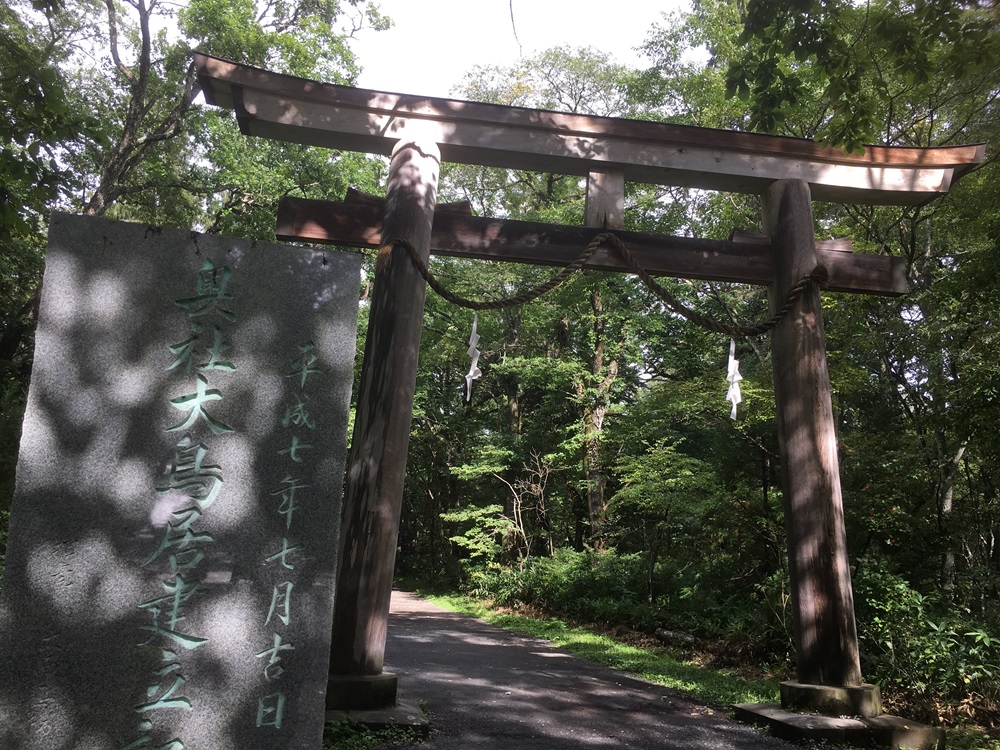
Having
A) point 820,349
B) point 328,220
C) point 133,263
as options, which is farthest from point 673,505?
point 133,263

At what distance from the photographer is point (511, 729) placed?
517 centimetres

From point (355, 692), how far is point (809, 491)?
3868mm

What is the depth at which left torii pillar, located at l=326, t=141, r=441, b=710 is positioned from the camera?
186 inches

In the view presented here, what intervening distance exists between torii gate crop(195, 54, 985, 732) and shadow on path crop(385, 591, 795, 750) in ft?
2.36

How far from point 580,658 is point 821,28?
8.36 meters

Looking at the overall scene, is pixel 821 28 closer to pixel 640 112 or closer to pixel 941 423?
pixel 941 423

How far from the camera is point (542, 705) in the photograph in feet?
20.2

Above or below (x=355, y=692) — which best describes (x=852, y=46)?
above

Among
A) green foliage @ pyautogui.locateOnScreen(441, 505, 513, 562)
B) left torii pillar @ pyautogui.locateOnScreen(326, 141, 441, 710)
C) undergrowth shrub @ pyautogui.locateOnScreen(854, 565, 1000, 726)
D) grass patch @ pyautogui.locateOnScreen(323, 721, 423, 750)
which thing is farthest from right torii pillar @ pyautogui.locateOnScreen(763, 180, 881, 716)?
green foliage @ pyautogui.locateOnScreen(441, 505, 513, 562)

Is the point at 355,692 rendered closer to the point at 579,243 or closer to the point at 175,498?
the point at 175,498

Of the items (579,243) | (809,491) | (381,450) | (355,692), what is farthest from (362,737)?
(579,243)

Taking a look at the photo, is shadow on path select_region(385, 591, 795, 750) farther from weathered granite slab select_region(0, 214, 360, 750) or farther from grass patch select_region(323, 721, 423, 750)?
weathered granite slab select_region(0, 214, 360, 750)

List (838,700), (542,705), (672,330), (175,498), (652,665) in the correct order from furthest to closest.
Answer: (672,330) → (652,665) → (542,705) → (838,700) → (175,498)

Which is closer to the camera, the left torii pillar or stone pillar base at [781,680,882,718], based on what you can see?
the left torii pillar
